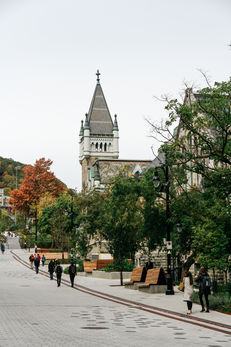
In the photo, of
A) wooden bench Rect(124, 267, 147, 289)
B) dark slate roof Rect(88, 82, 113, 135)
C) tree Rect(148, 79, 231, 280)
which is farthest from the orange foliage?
tree Rect(148, 79, 231, 280)

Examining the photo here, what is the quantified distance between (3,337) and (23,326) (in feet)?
6.76

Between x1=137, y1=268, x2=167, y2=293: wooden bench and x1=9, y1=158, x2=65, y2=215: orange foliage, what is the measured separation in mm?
67350

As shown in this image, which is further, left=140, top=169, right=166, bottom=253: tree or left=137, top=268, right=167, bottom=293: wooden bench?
left=140, top=169, right=166, bottom=253: tree

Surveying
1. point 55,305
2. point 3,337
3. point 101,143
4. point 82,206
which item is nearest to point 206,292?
point 55,305

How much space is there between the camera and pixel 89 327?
14672mm

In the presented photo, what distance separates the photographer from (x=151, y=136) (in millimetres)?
22406

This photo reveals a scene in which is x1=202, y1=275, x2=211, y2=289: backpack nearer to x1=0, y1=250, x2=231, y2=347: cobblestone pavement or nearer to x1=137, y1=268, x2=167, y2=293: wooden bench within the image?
x1=0, y1=250, x2=231, y2=347: cobblestone pavement

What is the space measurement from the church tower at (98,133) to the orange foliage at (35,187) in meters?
18.4

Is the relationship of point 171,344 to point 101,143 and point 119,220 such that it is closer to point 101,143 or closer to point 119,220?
point 119,220

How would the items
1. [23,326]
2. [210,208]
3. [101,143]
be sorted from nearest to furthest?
[23,326]
[210,208]
[101,143]

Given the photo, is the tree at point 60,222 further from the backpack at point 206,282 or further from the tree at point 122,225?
the backpack at point 206,282

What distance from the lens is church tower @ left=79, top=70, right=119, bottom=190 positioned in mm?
121375

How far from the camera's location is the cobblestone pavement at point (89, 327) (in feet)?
40.3

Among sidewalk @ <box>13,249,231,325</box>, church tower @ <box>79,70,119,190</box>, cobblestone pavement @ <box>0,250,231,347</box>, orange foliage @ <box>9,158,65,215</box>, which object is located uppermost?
church tower @ <box>79,70,119,190</box>
